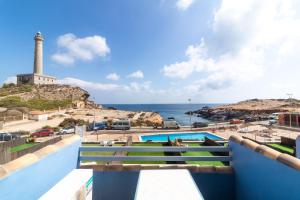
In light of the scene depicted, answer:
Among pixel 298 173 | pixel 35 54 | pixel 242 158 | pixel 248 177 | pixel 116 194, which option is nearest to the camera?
pixel 298 173

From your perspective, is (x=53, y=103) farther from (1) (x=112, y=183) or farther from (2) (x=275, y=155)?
(2) (x=275, y=155)

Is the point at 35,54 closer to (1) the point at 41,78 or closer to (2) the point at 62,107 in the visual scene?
(1) the point at 41,78

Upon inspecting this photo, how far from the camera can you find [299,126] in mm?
35500

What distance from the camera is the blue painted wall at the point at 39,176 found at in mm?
2788

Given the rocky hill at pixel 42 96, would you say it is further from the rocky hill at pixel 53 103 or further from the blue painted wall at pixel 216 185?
the blue painted wall at pixel 216 185

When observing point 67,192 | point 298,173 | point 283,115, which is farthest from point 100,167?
point 283,115

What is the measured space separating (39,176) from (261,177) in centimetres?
354

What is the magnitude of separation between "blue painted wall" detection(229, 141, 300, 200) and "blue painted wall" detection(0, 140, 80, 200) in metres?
3.44

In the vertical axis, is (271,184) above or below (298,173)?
below

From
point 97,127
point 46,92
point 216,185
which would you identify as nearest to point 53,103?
point 46,92

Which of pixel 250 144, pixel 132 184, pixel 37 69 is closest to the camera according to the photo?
pixel 250 144

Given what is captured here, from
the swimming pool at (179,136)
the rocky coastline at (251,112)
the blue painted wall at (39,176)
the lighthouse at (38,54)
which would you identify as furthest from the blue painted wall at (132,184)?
the lighthouse at (38,54)

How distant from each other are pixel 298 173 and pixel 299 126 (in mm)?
39342

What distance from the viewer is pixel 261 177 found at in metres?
3.75
